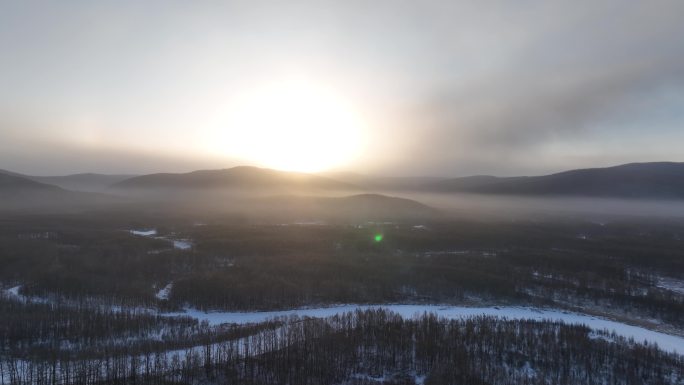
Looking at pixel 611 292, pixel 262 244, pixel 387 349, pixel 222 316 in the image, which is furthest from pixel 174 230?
pixel 611 292

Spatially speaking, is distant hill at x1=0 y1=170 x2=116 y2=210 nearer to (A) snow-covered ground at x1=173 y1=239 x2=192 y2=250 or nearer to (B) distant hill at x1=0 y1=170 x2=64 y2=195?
(B) distant hill at x1=0 y1=170 x2=64 y2=195

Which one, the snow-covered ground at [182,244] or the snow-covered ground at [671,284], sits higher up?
the snow-covered ground at [182,244]

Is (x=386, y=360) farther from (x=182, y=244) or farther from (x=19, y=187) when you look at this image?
(x=19, y=187)

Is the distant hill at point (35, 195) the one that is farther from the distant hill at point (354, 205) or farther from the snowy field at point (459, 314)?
the snowy field at point (459, 314)

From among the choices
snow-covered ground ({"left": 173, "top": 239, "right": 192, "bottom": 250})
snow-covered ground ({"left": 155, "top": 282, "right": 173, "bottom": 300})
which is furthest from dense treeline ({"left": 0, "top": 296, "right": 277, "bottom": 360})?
snow-covered ground ({"left": 173, "top": 239, "right": 192, "bottom": 250})

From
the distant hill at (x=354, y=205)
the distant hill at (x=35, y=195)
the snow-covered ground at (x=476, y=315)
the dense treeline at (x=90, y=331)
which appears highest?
the distant hill at (x=35, y=195)

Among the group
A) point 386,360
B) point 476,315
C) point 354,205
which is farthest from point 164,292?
point 354,205

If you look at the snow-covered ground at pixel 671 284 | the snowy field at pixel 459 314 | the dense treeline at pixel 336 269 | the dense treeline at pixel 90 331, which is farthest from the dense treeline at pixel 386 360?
the snow-covered ground at pixel 671 284
